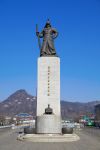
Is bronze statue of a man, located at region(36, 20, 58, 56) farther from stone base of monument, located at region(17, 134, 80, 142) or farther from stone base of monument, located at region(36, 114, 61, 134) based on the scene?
stone base of monument, located at region(17, 134, 80, 142)

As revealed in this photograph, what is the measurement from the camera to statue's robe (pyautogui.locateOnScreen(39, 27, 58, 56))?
34.1 meters

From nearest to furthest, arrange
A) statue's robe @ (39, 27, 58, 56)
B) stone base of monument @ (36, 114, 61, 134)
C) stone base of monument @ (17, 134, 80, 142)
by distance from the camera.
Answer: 1. stone base of monument @ (17, 134, 80, 142)
2. stone base of monument @ (36, 114, 61, 134)
3. statue's robe @ (39, 27, 58, 56)

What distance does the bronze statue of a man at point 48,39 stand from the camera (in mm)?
34156

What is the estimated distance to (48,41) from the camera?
34.7 m

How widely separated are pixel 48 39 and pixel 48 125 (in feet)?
28.0

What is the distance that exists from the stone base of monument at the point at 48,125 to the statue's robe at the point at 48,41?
6.23 metres

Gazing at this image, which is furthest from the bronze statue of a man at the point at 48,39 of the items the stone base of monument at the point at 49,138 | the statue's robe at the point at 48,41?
the stone base of monument at the point at 49,138

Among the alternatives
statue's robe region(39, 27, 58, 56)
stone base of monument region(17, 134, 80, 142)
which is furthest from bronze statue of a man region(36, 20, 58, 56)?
stone base of monument region(17, 134, 80, 142)

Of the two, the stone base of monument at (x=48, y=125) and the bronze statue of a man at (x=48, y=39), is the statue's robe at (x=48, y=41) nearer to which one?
the bronze statue of a man at (x=48, y=39)

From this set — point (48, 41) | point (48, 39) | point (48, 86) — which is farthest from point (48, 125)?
point (48, 39)

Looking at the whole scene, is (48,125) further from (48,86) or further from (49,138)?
(48,86)

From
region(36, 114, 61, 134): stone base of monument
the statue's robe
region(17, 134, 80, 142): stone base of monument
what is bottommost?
region(17, 134, 80, 142): stone base of monument

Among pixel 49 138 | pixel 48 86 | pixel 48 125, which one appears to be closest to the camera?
pixel 49 138

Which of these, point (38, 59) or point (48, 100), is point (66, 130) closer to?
point (48, 100)
